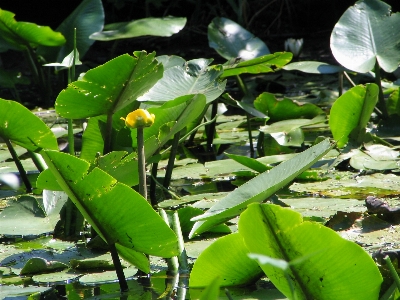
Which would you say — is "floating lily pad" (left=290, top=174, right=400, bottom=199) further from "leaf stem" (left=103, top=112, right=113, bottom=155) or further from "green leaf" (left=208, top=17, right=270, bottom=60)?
"green leaf" (left=208, top=17, right=270, bottom=60)

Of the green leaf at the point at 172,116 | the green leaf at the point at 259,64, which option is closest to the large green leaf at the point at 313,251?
the green leaf at the point at 172,116

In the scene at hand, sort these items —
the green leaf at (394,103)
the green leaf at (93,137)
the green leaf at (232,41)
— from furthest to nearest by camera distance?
1. the green leaf at (232,41)
2. the green leaf at (394,103)
3. the green leaf at (93,137)

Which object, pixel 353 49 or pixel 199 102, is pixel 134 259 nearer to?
pixel 199 102

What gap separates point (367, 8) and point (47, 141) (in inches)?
50.7

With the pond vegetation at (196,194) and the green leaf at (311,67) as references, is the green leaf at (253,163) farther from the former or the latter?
the green leaf at (311,67)

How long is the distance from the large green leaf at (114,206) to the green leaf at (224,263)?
0.16ft

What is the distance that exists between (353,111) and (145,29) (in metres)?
1.40

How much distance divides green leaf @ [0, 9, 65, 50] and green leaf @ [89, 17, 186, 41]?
0.17m

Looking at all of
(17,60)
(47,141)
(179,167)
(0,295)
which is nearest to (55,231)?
(47,141)

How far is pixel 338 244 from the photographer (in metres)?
0.67

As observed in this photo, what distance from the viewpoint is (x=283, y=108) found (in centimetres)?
206

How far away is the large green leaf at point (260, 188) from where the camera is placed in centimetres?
87

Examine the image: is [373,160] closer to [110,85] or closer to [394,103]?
[394,103]

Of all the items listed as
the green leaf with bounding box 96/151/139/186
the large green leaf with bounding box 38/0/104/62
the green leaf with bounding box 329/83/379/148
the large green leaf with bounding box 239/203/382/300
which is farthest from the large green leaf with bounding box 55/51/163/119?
the large green leaf with bounding box 38/0/104/62
